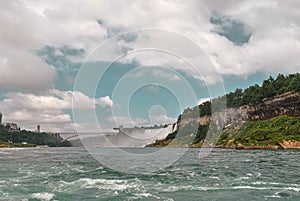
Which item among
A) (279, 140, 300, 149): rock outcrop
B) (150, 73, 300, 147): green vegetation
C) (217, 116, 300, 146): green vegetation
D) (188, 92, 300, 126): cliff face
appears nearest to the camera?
(279, 140, 300, 149): rock outcrop

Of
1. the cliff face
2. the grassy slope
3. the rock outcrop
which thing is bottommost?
the rock outcrop

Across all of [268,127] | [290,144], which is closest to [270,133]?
[268,127]

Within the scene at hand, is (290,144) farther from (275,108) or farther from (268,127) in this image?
(275,108)

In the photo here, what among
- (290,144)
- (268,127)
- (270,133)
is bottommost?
(290,144)

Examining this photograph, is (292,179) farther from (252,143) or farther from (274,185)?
(252,143)

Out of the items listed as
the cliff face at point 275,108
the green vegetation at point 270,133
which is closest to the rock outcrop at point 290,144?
the green vegetation at point 270,133

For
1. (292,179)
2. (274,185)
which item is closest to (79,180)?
(274,185)

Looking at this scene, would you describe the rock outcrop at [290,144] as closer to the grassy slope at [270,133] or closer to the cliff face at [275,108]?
the grassy slope at [270,133]

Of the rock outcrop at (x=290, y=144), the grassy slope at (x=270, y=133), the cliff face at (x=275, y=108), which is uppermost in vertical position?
the cliff face at (x=275, y=108)

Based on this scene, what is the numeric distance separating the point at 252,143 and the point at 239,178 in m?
104

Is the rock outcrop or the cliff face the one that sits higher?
the cliff face

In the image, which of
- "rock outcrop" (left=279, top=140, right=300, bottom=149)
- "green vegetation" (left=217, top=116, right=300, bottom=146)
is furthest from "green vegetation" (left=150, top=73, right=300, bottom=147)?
"rock outcrop" (left=279, top=140, right=300, bottom=149)

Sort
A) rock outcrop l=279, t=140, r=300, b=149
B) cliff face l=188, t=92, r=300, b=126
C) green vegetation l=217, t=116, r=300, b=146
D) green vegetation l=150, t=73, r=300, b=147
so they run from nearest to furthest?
1. rock outcrop l=279, t=140, r=300, b=149
2. green vegetation l=217, t=116, r=300, b=146
3. green vegetation l=150, t=73, r=300, b=147
4. cliff face l=188, t=92, r=300, b=126

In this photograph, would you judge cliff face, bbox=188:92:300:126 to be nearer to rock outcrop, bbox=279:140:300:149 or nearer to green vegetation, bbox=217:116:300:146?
green vegetation, bbox=217:116:300:146
